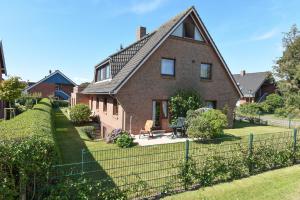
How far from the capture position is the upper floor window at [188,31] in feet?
55.5

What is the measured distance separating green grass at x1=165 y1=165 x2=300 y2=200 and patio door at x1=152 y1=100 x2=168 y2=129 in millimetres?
8584

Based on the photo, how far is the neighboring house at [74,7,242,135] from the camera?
48.7ft

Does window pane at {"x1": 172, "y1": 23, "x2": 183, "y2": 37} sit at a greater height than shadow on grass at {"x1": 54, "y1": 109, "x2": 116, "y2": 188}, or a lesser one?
greater

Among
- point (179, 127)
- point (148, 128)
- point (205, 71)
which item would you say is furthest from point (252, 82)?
point (148, 128)

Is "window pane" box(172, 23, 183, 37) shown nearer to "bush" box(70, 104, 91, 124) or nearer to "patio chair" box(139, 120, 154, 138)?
"patio chair" box(139, 120, 154, 138)

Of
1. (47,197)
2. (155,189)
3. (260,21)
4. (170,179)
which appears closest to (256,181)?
(170,179)

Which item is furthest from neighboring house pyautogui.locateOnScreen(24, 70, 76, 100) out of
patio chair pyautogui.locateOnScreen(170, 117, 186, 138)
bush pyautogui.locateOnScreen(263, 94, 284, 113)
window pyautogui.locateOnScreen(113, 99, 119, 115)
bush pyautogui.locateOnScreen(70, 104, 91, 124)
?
patio chair pyautogui.locateOnScreen(170, 117, 186, 138)

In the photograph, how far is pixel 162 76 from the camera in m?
16.1

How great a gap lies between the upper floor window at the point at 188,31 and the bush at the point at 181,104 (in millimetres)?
4547

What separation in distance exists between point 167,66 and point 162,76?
39.7 inches

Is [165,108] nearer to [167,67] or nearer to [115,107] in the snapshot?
[167,67]

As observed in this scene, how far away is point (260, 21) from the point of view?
16.4 metres

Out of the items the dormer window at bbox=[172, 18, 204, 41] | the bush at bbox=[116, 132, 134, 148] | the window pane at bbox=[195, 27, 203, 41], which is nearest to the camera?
the bush at bbox=[116, 132, 134, 148]

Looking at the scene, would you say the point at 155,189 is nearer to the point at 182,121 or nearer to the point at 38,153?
the point at 38,153
